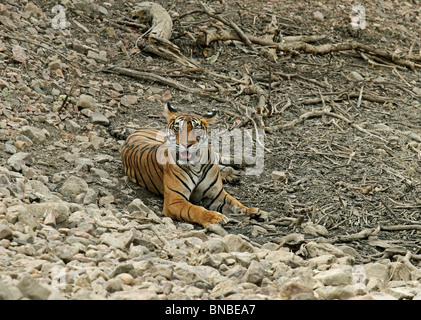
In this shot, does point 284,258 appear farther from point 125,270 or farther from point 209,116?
point 209,116

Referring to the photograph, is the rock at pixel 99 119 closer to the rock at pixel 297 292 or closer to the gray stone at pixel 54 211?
the gray stone at pixel 54 211

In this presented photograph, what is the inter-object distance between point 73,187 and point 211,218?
1.25 metres

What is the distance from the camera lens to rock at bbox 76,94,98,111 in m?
7.18

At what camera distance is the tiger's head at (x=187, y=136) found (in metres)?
5.88

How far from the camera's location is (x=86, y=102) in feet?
23.6

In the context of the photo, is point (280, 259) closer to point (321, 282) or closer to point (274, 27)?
point (321, 282)

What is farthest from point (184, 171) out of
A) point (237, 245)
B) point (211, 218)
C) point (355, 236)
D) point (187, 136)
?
point (355, 236)

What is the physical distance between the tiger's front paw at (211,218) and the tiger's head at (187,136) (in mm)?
676

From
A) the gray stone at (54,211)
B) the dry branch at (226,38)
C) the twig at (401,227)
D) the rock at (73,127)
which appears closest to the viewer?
the gray stone at (54,211)

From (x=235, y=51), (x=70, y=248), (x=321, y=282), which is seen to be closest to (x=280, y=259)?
(x=321, y=282)

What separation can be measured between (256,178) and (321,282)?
286 cm

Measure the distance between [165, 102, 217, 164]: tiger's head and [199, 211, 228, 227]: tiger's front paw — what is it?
A: 0.68 meters

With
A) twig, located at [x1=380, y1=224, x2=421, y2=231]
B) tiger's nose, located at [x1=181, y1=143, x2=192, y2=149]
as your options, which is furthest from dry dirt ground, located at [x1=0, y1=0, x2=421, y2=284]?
tiger's nose, located at [x1=181, y1=143, x2=192, y2=149]

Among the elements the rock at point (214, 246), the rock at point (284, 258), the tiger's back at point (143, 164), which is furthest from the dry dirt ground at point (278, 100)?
the rock at point (214, 246)
